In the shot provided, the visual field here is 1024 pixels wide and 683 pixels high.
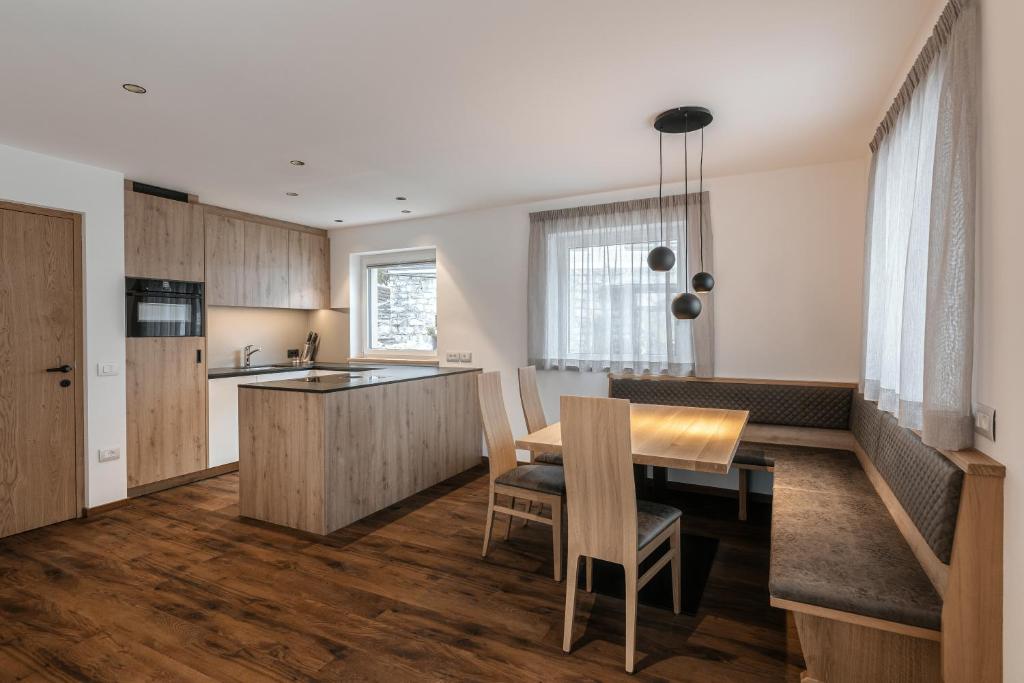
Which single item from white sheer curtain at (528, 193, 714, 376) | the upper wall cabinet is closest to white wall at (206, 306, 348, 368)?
the upper wall cabinet

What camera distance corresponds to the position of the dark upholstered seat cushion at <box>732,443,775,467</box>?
320 centimetres

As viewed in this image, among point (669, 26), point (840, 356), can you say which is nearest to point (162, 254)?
point (669, 26)

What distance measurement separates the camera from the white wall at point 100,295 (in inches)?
137

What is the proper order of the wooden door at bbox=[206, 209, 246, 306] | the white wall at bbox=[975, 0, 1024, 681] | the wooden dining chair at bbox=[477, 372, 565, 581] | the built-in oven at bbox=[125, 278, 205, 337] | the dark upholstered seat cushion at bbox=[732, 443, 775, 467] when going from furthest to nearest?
the wooden door at bbox=[206, 209, 246, 306], the built-in oven at bbox=[125, 278, 205, 337], the dark upholstered seat cushion at bbox=[732, 443, 775, 467], the wooden dining chair at bbox=[477, 372, 565, 581], the white wall at bbox=[975, 0, 1024, 681]

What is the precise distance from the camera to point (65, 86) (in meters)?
2.42

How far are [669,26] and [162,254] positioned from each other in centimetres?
409

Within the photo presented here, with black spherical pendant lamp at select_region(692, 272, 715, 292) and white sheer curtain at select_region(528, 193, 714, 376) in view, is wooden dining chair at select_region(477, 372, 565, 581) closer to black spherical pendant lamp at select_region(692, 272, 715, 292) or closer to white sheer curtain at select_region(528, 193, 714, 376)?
black spherical pendant lamp at select_region(692, 272, 715, 292)

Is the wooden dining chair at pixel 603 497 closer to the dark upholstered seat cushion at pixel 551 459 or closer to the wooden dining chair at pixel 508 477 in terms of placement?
the wooden dining chair at pixel 508 477

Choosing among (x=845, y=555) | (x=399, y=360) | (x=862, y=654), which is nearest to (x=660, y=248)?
(x=845, y=555)

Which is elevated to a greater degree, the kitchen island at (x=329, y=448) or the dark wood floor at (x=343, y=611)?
the kitchen island at (x=329, y=448)

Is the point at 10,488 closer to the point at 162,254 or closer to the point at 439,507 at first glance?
the point at 162,254

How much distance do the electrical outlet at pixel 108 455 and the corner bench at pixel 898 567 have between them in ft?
14.0

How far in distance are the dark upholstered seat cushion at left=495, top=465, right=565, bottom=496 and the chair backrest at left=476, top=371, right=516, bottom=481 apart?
7 cm

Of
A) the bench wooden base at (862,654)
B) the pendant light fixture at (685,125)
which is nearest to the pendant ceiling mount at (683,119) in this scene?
the pendant light fixture at (685,125)
